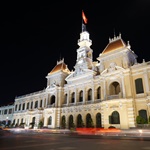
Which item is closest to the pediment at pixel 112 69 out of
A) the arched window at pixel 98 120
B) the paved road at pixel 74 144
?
the arched window at pixel 98 120

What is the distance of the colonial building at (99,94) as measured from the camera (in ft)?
85.3

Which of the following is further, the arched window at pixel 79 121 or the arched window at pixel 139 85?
the arched window at pixel 79 121

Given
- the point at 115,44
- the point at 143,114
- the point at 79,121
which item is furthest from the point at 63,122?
the point at 115,44

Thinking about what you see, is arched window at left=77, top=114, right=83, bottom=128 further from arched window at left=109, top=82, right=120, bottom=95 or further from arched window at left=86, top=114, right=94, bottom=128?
arched window at left=109, top=82, right=120, bottom=95

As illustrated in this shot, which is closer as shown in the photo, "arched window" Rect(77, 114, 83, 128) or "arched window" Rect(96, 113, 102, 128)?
"arched window" Rect(96, 113, 102, 128)

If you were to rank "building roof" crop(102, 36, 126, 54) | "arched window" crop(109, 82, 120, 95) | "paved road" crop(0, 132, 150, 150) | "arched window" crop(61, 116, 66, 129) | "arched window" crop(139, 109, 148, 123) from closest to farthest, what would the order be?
"paved road" crop(0, 132, 150, 150) < "arched window" crop(139, 109, 148, 123) < "arched window" crop(109, 82, 120, 95) < "building roof" crop(102, 36, 126, 54) < "arched window" crop(61, 116, 66, 129)

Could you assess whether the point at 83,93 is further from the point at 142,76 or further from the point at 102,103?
the point at 142,76

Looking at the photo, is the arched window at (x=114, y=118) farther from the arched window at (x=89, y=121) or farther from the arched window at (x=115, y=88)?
the arched window at (x=89, y=121)

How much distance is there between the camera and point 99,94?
33.8 metres

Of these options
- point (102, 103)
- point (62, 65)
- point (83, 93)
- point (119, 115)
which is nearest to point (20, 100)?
point (62, 65)

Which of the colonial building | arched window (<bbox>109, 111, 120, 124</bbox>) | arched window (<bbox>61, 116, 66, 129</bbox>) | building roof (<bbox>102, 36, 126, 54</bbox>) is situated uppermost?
building roof (<bbox>102, 36, 126, 54</bbox>)

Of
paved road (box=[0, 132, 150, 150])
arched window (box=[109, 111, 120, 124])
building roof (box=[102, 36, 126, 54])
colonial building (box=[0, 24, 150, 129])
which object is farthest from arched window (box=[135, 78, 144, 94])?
paved road (box=[0, 132, 150, 150])

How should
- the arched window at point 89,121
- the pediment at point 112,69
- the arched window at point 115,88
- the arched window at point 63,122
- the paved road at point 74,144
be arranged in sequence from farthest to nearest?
the arched window at point 63,122 → the arched window at point 89,121 → the arched window at point 115,88 → the pediment at point 112,69 → the paved road at point 74,144

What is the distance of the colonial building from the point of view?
26.0 meters
